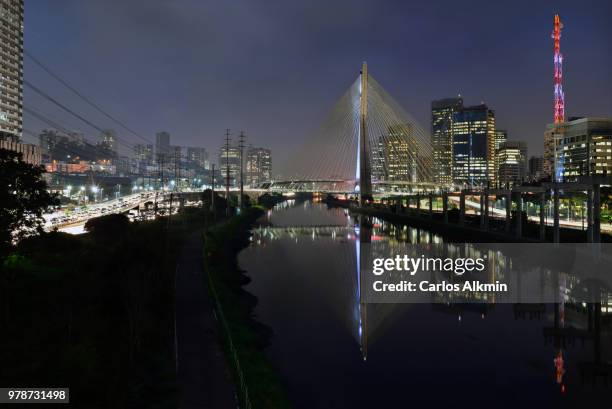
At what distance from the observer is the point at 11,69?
229 feet

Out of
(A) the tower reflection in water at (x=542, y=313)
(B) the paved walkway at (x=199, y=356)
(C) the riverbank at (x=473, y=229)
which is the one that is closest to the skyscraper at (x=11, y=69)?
(C) the riverbank at (x=473, y=229)

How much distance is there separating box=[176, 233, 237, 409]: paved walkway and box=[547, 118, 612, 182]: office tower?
70.3 meters

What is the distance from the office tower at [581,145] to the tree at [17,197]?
7349 cm

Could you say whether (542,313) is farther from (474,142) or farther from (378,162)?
(474,142)

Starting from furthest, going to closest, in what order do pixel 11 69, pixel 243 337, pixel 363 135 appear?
pixel 11 69 → pixel 363 135 → pixel 243 337

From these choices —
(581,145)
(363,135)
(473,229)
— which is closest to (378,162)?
(581,145)

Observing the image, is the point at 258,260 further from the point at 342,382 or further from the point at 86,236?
the point at 342,382

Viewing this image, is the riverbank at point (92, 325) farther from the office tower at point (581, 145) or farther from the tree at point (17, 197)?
the office tower at point (581, 145)

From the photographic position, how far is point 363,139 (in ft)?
168

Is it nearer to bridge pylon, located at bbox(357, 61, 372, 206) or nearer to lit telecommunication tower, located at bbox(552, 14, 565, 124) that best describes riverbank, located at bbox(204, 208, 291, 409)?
bridge pylon, located at bbox(357, 61, 372, 206)

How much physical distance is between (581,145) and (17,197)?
84.6 m

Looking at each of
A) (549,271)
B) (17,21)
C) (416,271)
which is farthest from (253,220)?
(17,21)

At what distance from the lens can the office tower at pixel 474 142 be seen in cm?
13350

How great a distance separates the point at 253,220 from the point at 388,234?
17306 mm
